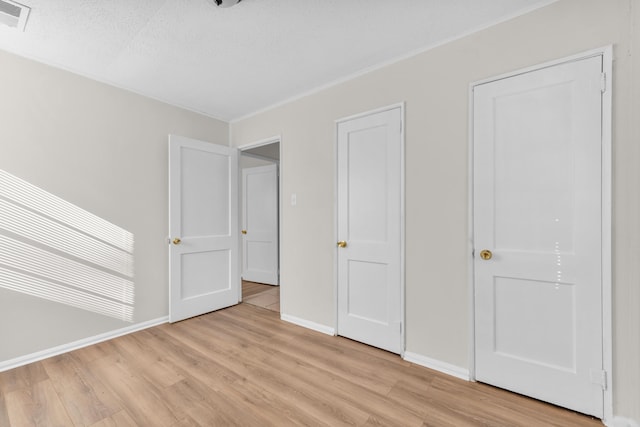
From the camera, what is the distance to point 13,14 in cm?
181

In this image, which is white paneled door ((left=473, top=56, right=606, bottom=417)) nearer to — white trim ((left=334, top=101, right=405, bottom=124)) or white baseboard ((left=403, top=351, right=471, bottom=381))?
white baseboard ((left=403, top=351, right=471, bottom=381))

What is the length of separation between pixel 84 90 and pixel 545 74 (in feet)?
12.4

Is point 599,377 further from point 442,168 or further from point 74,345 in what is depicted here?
point 74,345

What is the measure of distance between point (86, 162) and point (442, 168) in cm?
322

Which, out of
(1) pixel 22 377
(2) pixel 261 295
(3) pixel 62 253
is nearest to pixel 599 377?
(2) pixel 261 295

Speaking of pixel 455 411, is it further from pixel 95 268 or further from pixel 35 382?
pixel 95 268

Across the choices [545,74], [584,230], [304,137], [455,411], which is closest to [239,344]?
[455,411]

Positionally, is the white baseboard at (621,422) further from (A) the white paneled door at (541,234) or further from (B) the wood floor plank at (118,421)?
(B) the wood floor plank at (118,421)

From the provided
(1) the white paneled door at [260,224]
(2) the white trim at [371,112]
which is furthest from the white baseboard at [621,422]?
(1) the white paneled door at [260,224]

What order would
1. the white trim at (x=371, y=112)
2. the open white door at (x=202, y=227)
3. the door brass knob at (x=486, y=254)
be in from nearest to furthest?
1. the door brass knob at (x=486, y=254)
2. the white trim at (x=371, y=112)
3. the open white door at (x=202, y=227)

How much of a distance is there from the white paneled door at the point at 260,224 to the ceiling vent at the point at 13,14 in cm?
325

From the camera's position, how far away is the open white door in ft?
10.3

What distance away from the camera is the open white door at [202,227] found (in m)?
3.13

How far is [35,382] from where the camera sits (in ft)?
6.59
